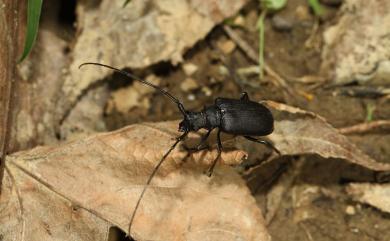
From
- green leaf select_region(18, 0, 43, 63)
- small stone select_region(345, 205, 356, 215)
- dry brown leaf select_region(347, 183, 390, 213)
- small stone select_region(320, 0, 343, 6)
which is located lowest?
small stone select_region(345, 205, 356, 215)

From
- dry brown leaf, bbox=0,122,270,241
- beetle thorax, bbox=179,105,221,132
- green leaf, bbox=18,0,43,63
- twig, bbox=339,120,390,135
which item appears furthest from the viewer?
twig, bbox=339,120,390,135

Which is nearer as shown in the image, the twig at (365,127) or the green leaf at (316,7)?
the twig at (365,127)

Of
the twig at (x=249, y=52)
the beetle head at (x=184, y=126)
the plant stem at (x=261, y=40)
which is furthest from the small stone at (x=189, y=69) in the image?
the beetle head at (x=184, y=126)

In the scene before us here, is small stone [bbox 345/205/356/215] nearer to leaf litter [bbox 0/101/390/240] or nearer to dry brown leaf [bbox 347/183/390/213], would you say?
dry brown leaf [bbox 347/183/390/213]

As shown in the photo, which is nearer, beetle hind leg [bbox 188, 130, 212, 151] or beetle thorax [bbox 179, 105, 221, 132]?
beetle hind leg [bbox 188, 130, 212, 151]

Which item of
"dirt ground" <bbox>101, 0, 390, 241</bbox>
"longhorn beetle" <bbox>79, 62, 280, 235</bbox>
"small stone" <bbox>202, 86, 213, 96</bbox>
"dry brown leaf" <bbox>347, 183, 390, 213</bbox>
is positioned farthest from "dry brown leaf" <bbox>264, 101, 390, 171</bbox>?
"small stone" <bbox>202, 86, 213, 96</bbox>

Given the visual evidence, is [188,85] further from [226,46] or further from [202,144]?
[202,144]

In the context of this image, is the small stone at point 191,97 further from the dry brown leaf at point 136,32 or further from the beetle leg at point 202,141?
the beetle leg at point 202,141

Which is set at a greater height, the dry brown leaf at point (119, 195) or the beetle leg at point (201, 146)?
the beetle leg at point (201, 146)
